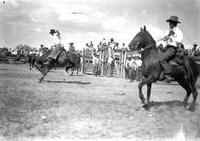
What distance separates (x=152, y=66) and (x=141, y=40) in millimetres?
1015

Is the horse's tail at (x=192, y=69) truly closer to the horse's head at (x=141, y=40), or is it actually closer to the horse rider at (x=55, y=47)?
the horse's head at (x=141, y=40)

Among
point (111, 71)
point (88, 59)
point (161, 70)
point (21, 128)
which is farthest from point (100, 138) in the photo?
point (88, 59)

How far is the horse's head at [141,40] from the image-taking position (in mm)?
9805

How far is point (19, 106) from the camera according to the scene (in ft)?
26.7

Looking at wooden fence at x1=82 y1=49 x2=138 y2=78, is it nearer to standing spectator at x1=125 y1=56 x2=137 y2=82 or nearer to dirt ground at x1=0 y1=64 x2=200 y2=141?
standing spectator at x1=125 y1=56 x2=137 y2=82

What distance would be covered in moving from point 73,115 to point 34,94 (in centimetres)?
365

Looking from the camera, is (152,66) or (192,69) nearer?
(152,66)

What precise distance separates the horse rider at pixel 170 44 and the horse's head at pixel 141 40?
55 cm

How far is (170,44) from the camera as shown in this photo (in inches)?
381

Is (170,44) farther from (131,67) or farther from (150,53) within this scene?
(131,67)

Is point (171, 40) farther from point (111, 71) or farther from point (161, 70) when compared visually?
point (111, 71)

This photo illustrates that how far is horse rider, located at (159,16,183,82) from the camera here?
9430mm

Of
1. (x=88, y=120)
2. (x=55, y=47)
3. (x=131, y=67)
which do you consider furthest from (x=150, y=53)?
(x=131, y=67)

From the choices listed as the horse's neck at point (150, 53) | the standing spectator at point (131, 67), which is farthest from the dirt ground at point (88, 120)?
the standing spectator at point (131, 67)
